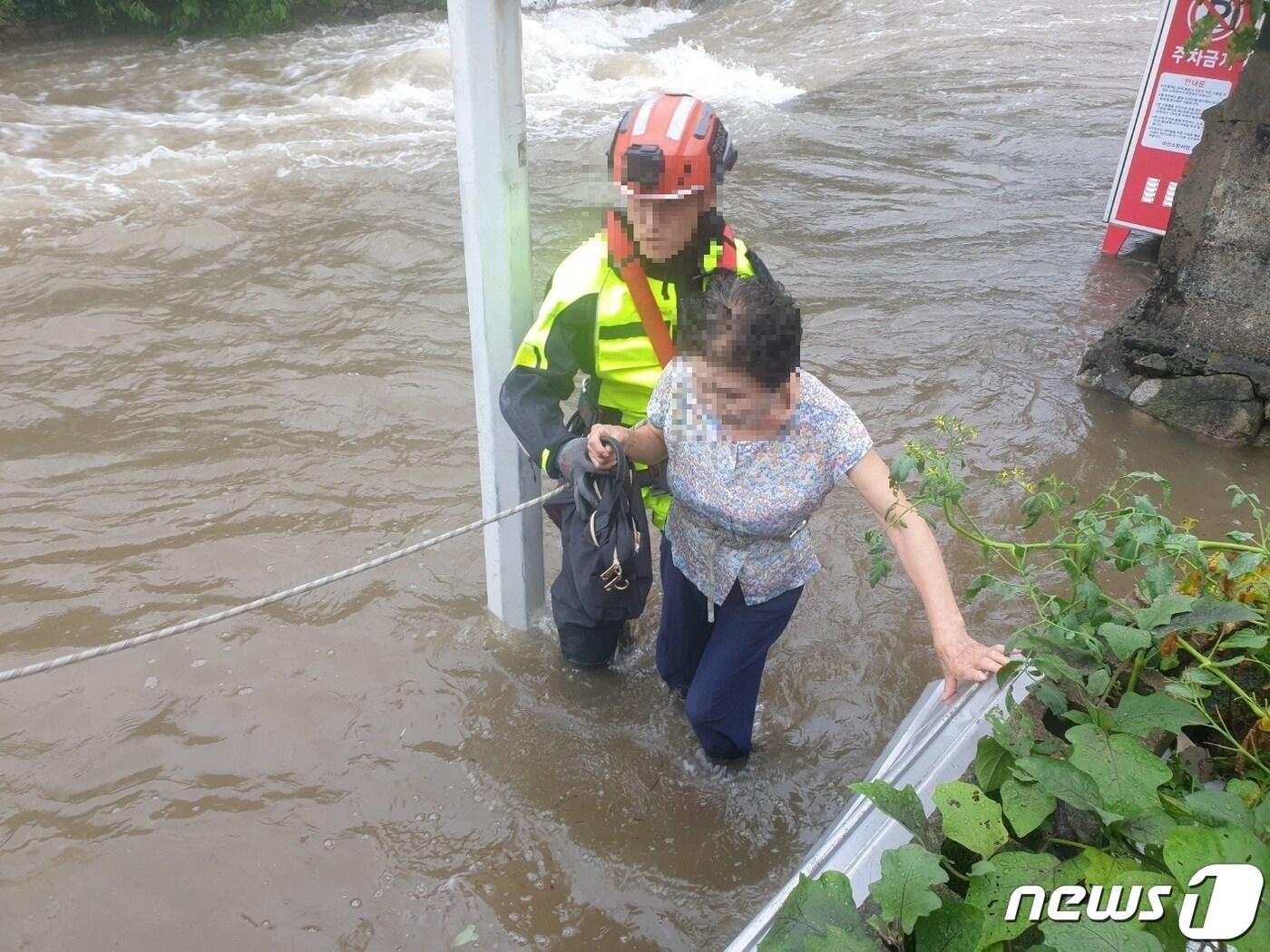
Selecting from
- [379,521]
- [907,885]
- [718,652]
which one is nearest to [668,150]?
[718,652]

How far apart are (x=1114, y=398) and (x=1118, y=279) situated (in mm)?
1877

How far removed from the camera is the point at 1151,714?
147cm

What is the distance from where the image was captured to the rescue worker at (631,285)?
2.06 meters

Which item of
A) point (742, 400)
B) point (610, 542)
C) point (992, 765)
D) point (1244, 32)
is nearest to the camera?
point (992, 765)

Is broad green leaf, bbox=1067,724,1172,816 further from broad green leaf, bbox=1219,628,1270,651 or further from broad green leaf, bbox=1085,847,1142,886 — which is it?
broad green leaf, bbox=1219,628,1270,651

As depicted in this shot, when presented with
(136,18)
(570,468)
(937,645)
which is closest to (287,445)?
(570,468)

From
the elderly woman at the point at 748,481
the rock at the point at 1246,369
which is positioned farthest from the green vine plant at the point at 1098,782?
the rock at the point at 1246,369

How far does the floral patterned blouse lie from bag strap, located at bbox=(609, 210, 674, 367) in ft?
0.42

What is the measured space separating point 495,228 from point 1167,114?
5127 mm

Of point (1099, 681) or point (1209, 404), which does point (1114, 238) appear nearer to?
point (1209, 404)

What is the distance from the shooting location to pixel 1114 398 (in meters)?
4.79

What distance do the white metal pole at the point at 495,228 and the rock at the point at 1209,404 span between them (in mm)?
3189

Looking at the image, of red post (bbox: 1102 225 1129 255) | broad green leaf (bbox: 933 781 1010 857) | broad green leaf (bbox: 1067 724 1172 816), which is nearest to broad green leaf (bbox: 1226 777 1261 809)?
broad green leaf (bbox: 1067 724 1172 816)

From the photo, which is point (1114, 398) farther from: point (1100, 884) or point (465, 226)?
point (1100, 884)
